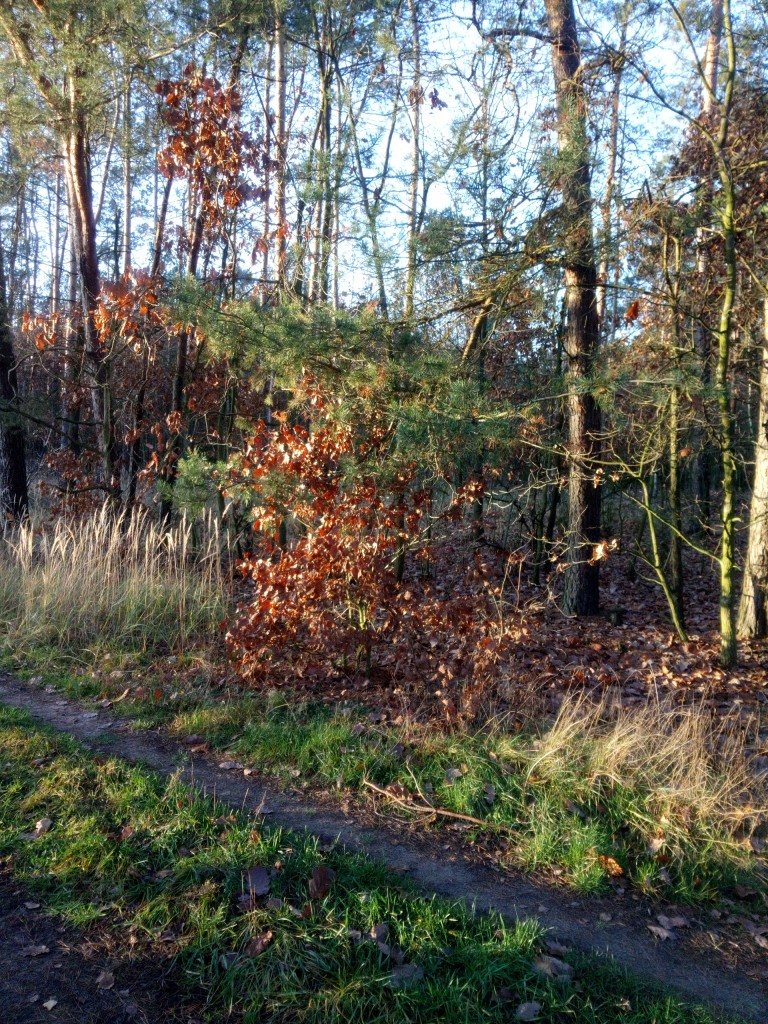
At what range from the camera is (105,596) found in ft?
28.3

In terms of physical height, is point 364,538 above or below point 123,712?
above

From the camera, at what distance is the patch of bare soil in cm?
311

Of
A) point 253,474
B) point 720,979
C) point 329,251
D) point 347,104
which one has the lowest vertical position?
point 720,979

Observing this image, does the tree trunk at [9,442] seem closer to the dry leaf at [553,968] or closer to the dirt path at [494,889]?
the dirt path at [494,889]

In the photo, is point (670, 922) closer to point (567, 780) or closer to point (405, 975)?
point (567, 780)

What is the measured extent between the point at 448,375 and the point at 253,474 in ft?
5.97

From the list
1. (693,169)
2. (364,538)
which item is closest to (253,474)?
(364,538)

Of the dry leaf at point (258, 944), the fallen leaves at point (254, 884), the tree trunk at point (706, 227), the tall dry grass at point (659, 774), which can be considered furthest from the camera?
the tree trunk at point (706, 227)

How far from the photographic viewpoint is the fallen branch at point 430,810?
4676 millimetres

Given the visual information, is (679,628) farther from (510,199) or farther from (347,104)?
(347,104)

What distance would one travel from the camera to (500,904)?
155 inches

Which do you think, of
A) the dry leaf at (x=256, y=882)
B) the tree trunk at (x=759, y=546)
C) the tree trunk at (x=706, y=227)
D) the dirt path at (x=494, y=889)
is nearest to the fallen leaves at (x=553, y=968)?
the dirt path at (x=494, y=889)

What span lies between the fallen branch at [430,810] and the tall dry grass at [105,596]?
3.69 metres

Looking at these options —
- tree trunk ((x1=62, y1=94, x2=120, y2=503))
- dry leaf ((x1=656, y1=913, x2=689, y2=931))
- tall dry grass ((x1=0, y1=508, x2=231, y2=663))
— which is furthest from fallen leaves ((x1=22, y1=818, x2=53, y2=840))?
tree trunk ((x1=62, y1=94, x2=120, y2=503))
